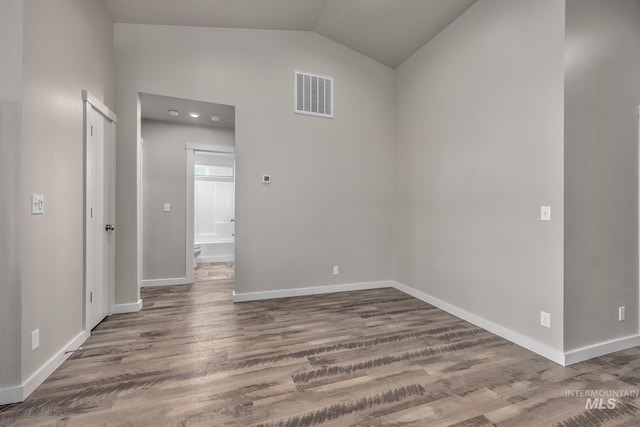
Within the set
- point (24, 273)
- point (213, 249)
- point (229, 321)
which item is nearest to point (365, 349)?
point (229, 321)

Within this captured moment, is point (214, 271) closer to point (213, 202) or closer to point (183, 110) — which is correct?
point (213, 202)

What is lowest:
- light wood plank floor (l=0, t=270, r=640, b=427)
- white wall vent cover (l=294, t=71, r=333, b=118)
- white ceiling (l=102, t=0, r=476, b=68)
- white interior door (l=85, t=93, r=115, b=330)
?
light wood plank floor (l=0, t=270, r=640, b=427)

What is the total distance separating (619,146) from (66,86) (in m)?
4.58

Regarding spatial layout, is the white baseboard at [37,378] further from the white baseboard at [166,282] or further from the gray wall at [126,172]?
the white baseboard at [166,282]

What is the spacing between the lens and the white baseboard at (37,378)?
5.45 ft

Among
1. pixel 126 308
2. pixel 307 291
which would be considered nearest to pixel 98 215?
pixel 126 308

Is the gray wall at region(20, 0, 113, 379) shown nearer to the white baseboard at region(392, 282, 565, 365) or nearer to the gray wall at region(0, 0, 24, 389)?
the gray wall at region(0, 0, 24, 389)

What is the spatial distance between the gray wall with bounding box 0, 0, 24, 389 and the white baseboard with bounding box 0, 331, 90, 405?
0.05 metres

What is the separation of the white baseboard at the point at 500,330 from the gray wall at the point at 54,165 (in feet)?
11.9

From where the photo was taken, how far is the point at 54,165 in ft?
6.70

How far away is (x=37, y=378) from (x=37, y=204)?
1.14 m

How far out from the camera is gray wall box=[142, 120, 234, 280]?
13.6 ft

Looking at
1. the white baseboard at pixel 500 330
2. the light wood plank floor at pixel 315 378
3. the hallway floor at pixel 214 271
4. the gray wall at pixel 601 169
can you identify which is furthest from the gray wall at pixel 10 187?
the gray wall at pixel 601 169

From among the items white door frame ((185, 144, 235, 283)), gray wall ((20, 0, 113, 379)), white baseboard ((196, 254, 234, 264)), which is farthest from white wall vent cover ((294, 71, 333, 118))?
white baseboard ((196, 254, 234, 264))
